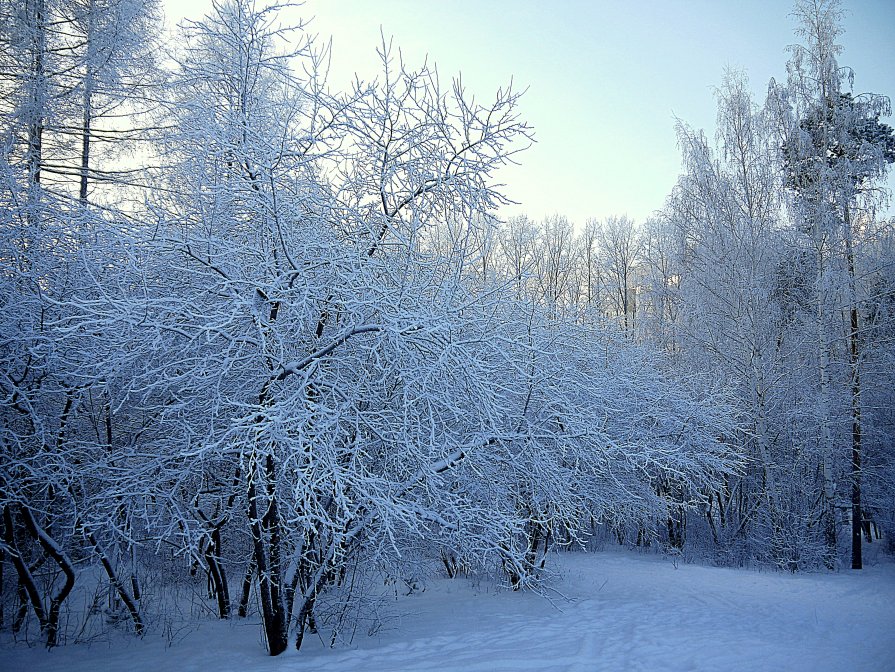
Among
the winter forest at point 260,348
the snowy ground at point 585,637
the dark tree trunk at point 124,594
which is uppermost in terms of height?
the winter forest at point 260,348

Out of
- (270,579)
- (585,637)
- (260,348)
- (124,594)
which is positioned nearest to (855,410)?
(585,637)

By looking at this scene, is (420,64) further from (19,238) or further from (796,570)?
(796,570)

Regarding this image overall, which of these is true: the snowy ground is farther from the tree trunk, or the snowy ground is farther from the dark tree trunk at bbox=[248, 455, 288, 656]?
the tree trunk

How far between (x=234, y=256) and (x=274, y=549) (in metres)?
2.46

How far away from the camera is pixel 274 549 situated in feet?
15.0

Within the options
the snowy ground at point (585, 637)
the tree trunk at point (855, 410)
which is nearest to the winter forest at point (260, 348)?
the snowy ground at point (585, 637)

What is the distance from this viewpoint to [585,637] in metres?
5.30

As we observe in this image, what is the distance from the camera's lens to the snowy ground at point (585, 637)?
4.40 metres

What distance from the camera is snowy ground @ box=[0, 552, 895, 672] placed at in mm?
4398

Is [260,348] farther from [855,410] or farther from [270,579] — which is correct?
[855,410]

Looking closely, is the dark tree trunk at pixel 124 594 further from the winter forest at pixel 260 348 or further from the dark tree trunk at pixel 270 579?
the dark tree trunk at pixel 270 579

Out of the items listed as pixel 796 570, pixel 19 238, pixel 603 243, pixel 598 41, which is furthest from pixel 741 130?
pixel 603 243

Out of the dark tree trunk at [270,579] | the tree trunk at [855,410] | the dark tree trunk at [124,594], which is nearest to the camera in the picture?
the dark tree trunk at [270,579]

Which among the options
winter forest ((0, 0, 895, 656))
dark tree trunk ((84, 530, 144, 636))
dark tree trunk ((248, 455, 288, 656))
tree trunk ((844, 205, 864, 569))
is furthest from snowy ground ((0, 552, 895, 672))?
tree trunk ((844, 205, 864, 569))
